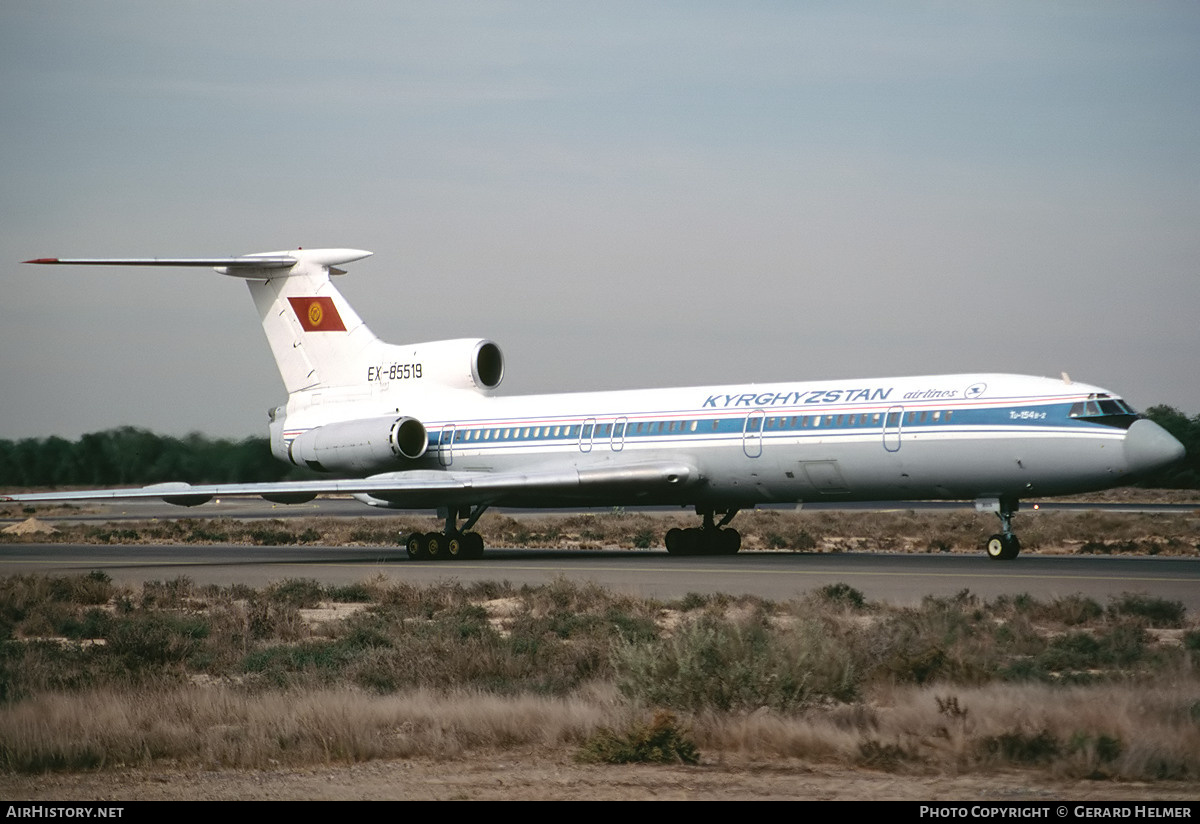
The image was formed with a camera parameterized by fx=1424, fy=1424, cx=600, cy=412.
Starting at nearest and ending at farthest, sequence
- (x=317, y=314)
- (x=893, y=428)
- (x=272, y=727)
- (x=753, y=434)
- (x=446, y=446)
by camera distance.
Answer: (x=272, y=727), (x=893, y=428), (x=753, y=434), (x=446, y=446), (x=317, y=314)

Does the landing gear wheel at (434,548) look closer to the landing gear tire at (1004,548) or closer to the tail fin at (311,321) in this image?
the tail fin at (311,321)

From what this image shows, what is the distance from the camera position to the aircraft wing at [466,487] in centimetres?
2880

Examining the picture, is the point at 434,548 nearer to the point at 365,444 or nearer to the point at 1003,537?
the point at 365,444

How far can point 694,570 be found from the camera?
25.2 meters

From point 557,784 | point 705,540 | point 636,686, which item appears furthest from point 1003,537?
point 557,784

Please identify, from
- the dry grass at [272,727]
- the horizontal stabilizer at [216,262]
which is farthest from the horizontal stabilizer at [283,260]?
the dry grass at [272,727]

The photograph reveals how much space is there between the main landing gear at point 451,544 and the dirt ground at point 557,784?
2187 centimetres

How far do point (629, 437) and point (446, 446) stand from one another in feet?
17.1

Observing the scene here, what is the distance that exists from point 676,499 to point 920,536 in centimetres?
1241

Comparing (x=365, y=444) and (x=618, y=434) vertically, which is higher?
(x=618, y=434)

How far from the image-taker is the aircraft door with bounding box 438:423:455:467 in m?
33.5

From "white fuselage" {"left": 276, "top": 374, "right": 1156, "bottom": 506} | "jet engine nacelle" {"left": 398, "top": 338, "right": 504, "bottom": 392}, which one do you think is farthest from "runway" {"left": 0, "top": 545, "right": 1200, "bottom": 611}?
"jet engine nacelle" {"left": 398, "top": 338, "right": 504, "bottom": 392}
